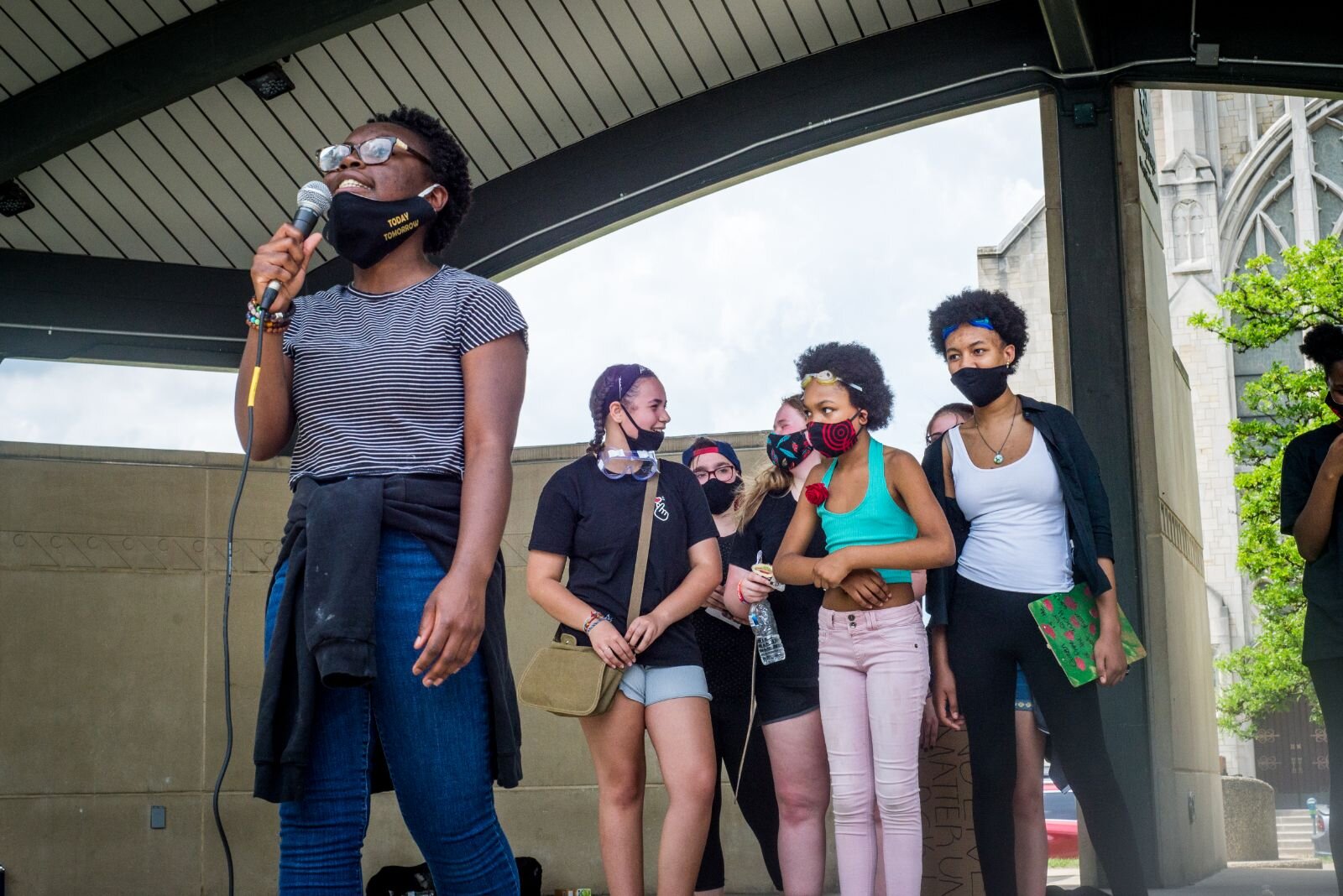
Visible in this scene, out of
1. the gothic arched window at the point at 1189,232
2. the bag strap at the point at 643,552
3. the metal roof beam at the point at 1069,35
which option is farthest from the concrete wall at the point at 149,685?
the gothic arched window at the point at 1189,232

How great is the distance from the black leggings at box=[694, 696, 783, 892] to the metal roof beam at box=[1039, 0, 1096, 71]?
396cm

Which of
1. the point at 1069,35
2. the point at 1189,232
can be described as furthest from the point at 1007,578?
the point at 1189,232

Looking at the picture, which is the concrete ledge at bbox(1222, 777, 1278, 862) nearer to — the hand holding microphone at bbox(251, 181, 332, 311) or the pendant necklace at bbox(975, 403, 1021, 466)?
the pendant necklace at bbox(975, 403, 1021, 466)

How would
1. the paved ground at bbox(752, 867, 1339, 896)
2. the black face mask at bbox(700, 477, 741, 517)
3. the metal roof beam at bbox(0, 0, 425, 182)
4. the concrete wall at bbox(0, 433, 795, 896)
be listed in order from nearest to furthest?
the black face mask at bbox(700, 477, 741, 517) → the paved ground at bbox(752, 867, 1339, 896) → the metal roof beam at bbox(0, 0, 425, 182) → the concrete wall at bbox(0, 433, 795, 896)

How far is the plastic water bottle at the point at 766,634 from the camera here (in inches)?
190

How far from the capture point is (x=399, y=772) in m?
2.46

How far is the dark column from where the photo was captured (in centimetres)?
678

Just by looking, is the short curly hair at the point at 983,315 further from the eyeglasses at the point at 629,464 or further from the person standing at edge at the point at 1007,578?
the eyeglasses at the point at 629,464

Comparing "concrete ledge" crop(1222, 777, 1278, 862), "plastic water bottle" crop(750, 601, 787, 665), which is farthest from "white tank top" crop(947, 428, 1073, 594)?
"concrete ledge" crop(1222, 777, 1278, 862)

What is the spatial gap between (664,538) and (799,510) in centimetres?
52

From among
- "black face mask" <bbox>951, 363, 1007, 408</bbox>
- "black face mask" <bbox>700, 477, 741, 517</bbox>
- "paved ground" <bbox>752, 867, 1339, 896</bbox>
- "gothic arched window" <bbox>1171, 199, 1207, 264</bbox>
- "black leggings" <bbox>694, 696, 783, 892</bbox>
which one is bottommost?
"paved ground" <bbox>752, 867, 1339, 896</bbox>

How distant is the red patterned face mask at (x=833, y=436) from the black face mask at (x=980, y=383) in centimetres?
42

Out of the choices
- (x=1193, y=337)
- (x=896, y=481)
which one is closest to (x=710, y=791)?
(x=896, y=481)

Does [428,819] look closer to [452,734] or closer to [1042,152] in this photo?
[452,734]
